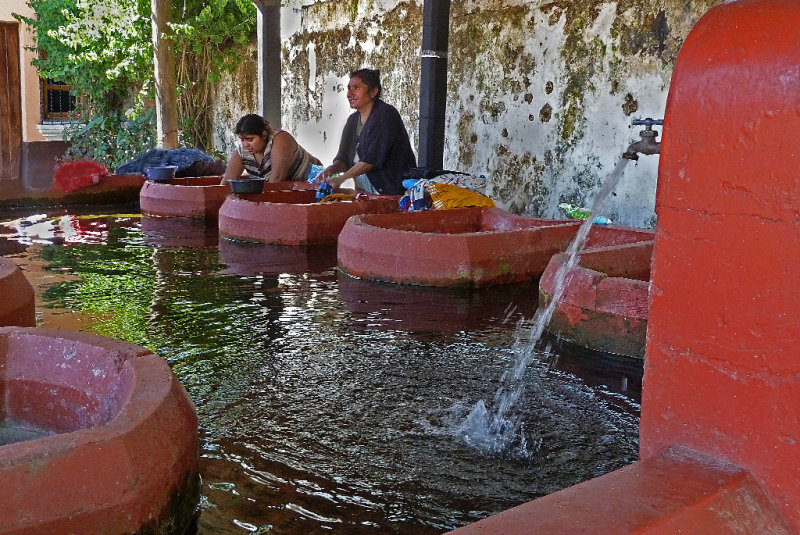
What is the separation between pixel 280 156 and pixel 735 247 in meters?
6.77

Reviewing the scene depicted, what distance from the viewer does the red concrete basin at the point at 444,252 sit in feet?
17.2

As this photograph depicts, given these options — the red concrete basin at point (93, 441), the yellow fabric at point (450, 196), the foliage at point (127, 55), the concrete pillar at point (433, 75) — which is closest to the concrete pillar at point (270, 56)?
the foliage at point (127, 55)

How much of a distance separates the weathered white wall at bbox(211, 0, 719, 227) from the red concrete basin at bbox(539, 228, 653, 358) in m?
2.47

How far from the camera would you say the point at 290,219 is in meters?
6.65

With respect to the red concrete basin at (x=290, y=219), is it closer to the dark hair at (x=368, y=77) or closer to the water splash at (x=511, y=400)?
the dark hair at (x=368, y=77)

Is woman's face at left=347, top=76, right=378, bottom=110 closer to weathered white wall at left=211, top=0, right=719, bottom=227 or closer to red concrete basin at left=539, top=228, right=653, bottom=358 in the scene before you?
weathered white wall at left=211, top=0, right=719, bottom=227

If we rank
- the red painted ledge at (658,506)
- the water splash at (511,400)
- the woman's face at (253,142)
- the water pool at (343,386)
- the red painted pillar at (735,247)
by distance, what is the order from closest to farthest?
the red painted ledge at (658,506)
the red painted pillar at (735,247)
the water pool at (343,386)
the water splash at (511,400)
the woman's face at (253,142)

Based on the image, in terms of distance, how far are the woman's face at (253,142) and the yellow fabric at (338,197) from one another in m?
1.20

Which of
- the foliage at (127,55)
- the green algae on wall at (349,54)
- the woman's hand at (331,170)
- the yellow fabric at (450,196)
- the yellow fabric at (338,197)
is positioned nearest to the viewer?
the yellow fabric at (450,196)

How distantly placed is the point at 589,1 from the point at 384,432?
5.24m

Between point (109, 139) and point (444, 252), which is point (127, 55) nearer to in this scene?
point (109, 139)

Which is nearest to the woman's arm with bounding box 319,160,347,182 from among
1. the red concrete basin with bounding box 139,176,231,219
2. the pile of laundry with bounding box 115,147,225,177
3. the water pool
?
the red concrete basin with bounding box 139,176,231,219

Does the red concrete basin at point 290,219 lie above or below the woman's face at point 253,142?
below

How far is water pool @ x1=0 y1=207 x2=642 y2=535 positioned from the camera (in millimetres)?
2465
